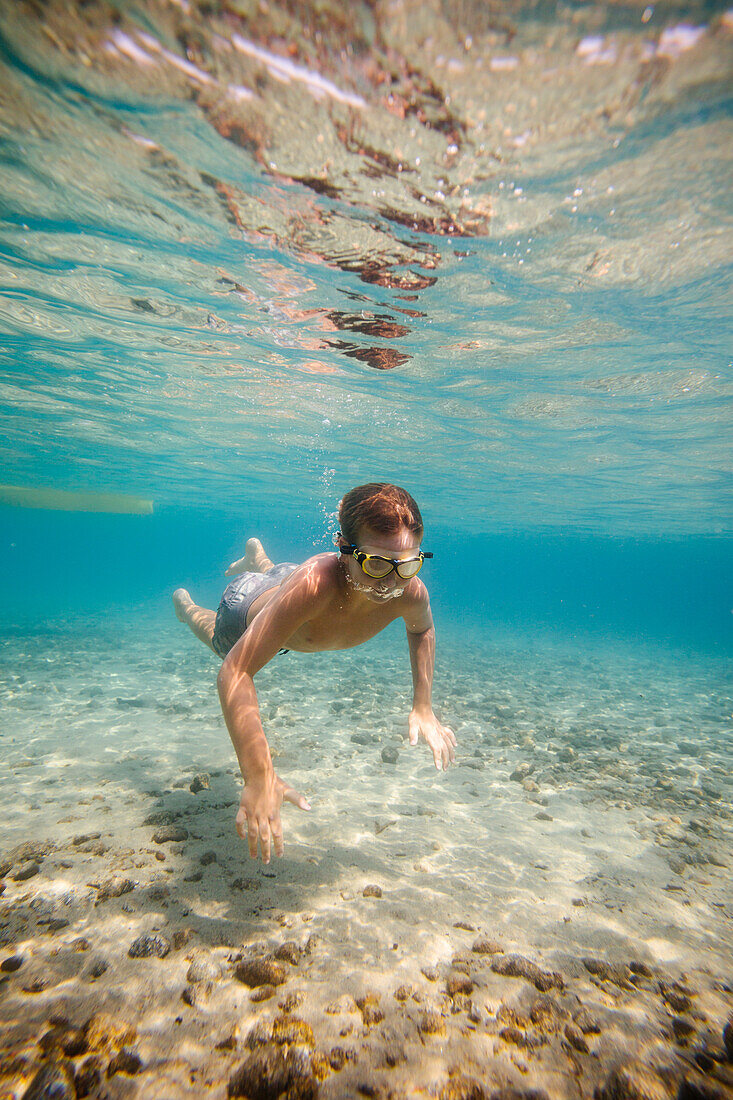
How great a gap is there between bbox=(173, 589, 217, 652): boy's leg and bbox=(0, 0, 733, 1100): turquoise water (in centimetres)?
200

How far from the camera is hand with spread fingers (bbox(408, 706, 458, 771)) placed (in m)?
4.15

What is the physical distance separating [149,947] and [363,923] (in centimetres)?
150

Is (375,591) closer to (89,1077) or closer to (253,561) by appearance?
(89,1077)

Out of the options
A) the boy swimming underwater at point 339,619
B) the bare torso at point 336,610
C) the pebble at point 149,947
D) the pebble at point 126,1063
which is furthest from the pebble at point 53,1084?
the bare torso at point 336,610

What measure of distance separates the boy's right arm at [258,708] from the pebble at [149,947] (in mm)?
961

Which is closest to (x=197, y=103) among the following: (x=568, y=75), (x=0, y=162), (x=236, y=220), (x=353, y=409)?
(x=236, y=220)

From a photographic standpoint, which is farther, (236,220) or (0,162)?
(236,220)

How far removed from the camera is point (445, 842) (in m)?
5.13

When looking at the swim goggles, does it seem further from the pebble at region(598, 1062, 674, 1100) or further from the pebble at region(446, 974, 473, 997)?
the pebble at region(598, 1062, 674, 1100)

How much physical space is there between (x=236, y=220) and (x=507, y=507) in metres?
32.0

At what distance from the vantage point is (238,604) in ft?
19.0

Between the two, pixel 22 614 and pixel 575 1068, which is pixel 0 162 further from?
pixel 22 614

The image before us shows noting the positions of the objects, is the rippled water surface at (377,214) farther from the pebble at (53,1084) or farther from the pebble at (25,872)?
the pebble at (25,872)

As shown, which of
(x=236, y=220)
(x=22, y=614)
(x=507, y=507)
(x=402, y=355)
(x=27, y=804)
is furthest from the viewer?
(x=507, y=507)
